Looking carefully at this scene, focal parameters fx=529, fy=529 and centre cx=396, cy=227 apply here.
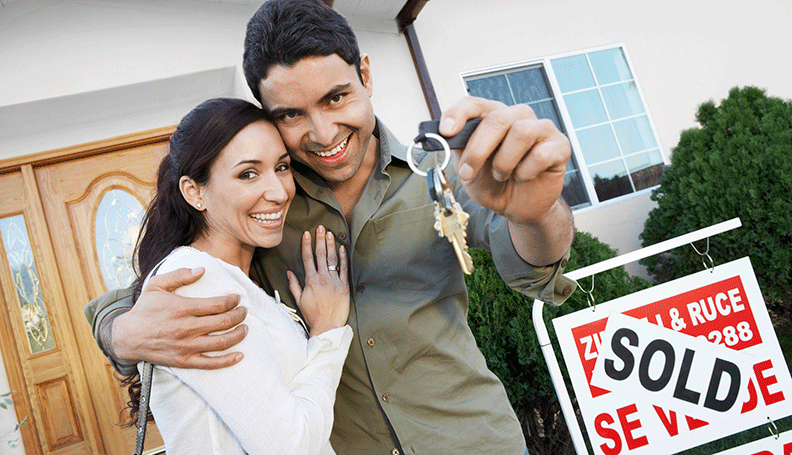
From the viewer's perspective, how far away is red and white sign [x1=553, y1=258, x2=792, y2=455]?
2320 millimetres

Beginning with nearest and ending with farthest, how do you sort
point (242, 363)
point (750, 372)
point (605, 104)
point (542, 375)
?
point (242, 363), point (750, 372), point (542, 375), point (605, 104)

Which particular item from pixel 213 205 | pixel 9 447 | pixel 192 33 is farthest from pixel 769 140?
pixel 9 447

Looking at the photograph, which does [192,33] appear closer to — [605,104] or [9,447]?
[9,447]

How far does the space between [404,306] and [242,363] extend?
0.50 m

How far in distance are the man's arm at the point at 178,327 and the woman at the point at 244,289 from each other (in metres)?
0.03

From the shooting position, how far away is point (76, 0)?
4.18 m

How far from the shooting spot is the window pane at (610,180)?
5.37 m

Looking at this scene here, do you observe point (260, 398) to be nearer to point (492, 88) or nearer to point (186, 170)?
point (186, 170)

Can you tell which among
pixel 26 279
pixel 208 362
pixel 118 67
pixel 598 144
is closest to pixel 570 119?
pixel 598 144

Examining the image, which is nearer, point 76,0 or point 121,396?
point 76,0

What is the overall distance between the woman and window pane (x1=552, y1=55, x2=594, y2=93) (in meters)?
4.53

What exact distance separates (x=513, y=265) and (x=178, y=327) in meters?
0.79

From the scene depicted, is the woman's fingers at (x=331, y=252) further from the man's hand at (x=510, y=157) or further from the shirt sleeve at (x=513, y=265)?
the man's hand at (x=510, y=157)

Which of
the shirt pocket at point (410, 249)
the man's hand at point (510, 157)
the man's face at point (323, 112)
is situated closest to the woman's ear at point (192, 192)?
the man's face at point (323, 112)
